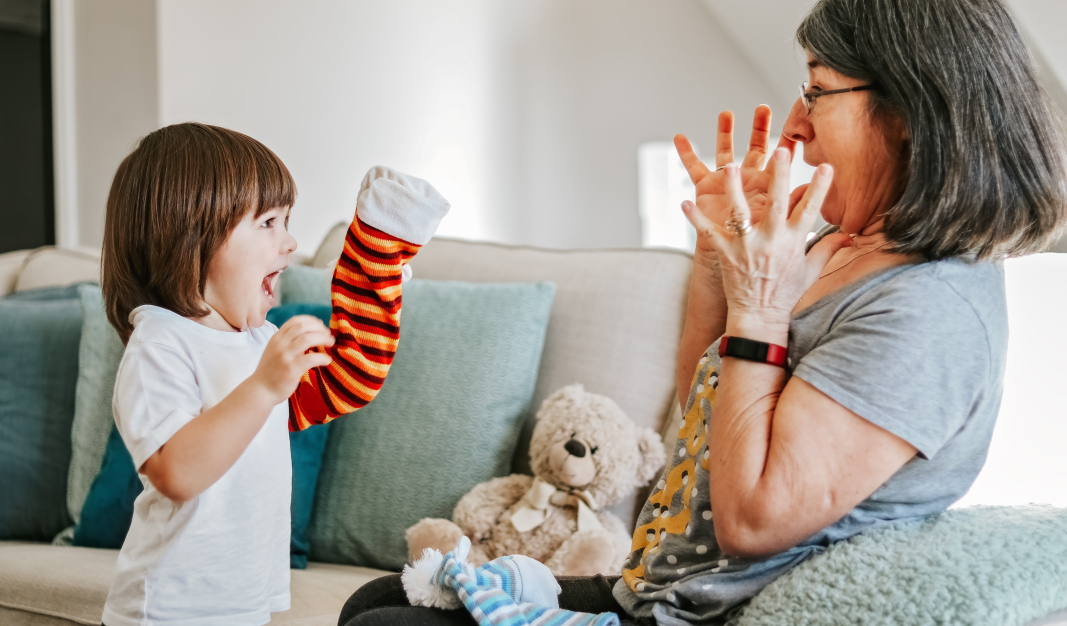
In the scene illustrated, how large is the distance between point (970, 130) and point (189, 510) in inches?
37.1

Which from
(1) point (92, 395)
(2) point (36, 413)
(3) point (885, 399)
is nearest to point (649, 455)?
(3) point (885, 399)

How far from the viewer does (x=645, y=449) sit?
144 cm

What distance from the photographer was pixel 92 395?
1.71 metres

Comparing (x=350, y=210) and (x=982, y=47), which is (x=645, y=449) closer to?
(x=982, y=47)

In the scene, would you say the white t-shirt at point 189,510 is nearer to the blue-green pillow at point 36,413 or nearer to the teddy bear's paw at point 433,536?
the teddy bear's paw at point 433,536

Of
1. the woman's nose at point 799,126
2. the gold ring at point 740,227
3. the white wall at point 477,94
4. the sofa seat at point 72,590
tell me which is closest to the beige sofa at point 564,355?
the sofa seat at point 72,590

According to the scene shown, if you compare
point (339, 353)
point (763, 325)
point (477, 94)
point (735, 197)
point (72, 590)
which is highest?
point (477, 94)

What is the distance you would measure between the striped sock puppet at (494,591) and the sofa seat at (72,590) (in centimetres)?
38

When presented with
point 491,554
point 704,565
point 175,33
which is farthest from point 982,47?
point 175,33

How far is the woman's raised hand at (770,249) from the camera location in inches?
31.2

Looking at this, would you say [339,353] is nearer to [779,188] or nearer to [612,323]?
[779,188]

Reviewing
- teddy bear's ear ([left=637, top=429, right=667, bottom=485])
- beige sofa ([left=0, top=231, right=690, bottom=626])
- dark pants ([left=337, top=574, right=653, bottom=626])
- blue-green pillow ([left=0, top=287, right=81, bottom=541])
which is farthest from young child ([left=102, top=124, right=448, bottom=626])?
blue-green pillow ([left=0, top=287, right=81, bottom=541])

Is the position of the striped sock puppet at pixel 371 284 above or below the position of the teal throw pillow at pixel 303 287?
above

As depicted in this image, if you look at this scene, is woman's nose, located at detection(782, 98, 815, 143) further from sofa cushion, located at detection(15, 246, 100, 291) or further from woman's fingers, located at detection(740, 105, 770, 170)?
sofa cushion, located at detection(15, 246, 100, 291)
